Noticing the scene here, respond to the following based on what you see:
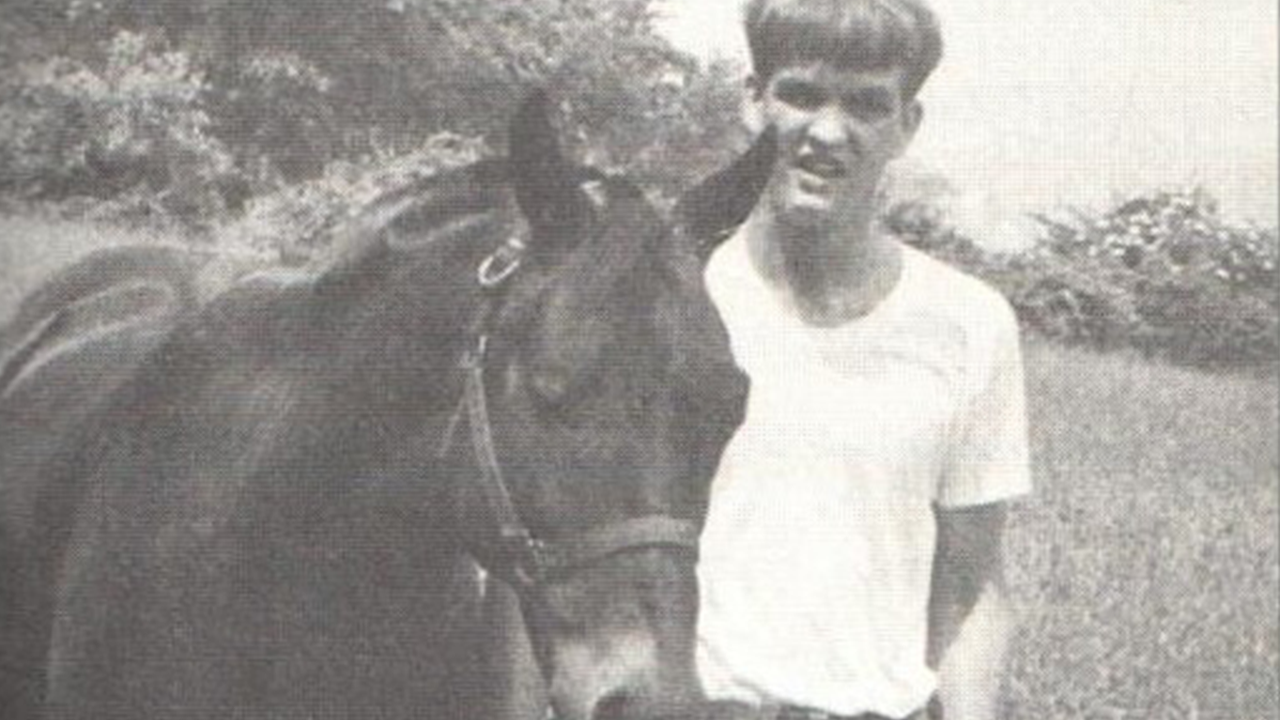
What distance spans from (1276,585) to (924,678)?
653 mm

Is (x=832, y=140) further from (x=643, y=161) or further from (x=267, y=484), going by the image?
(x=267, y=484)

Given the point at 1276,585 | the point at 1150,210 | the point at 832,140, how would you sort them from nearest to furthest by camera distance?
1. the point at 832,140
2. the point at 1150,210
3. the point at 1276,585

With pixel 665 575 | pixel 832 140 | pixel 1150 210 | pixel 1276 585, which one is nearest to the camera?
pixel 665 575

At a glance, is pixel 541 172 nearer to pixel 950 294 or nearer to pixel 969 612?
pixel 950 294

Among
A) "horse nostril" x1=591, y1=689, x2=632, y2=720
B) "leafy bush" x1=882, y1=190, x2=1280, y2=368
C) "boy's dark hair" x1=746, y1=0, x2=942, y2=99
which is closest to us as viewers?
"horse nostril" x1=591, y1=689, x2=632, y2=720

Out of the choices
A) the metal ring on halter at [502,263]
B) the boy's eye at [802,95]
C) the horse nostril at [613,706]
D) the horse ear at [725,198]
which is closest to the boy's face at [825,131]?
the boy's eye at [802,95]

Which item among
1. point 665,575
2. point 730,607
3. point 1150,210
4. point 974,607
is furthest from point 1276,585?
point 665,575

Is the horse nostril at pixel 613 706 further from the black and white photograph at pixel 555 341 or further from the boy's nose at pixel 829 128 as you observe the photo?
the boy's nose at pixel 829 128

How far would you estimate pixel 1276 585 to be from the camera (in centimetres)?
164

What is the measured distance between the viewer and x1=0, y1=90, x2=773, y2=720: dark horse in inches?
34.7

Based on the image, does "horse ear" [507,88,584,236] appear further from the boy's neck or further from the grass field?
the grass field

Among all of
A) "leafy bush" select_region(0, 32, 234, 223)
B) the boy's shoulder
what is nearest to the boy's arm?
the boy's shoulder

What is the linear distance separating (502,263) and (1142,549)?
837 millimetres

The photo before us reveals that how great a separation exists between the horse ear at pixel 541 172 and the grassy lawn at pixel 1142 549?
1.94ft
